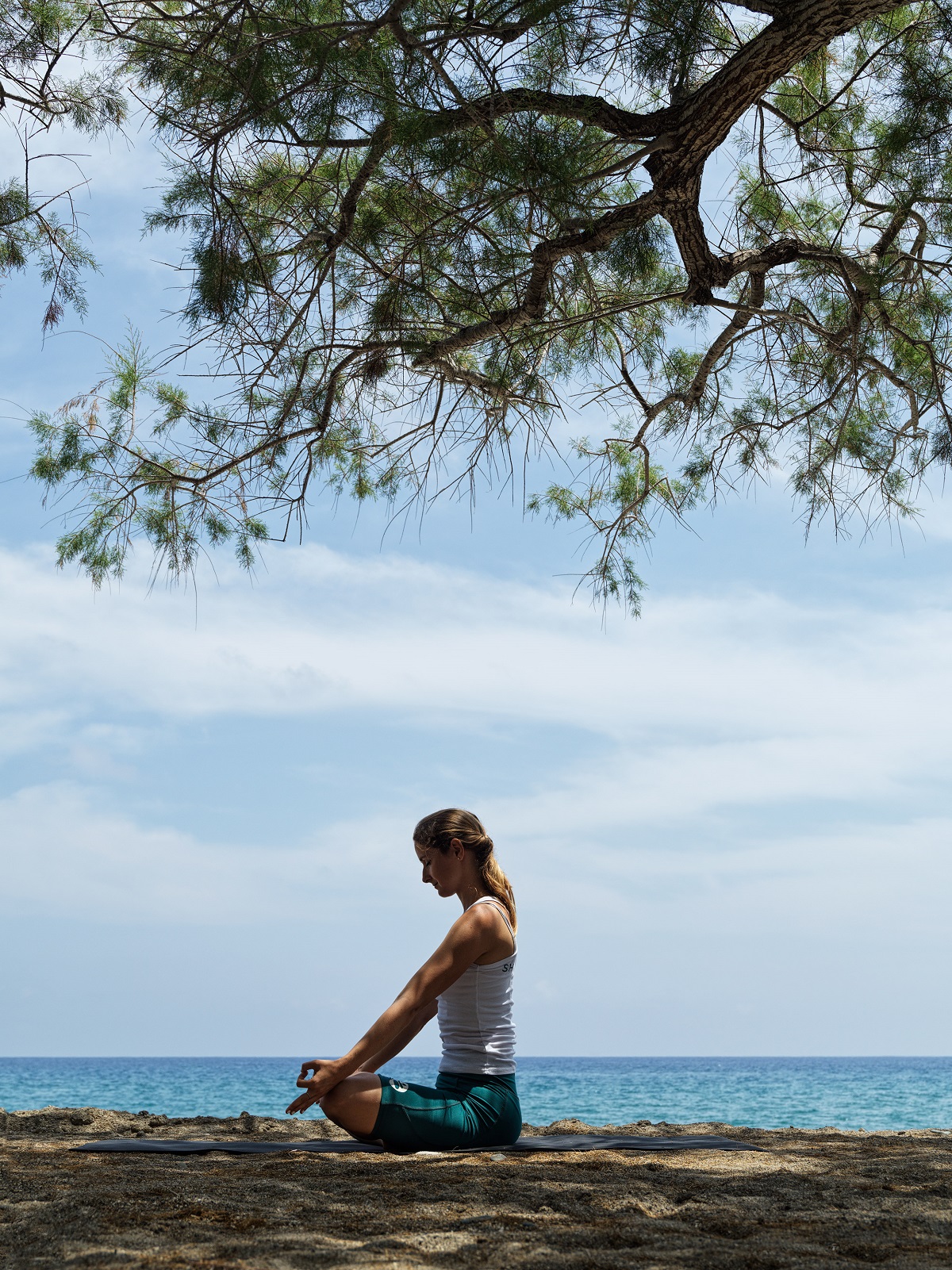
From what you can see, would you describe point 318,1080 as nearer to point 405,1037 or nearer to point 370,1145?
point 405,1037

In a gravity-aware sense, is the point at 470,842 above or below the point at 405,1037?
above

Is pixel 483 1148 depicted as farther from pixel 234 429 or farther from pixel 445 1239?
pixel 234 429

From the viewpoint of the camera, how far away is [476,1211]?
6.09 ft

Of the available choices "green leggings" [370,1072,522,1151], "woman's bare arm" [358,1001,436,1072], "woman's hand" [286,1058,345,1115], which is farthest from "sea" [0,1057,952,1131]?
"woman's hand" [286,1058,345,1115]

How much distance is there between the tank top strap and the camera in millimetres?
2482

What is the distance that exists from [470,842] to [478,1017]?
1.30 ft

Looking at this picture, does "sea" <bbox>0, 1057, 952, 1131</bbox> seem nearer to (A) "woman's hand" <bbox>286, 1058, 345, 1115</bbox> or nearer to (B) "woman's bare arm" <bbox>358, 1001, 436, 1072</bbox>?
(B) "woman's bare arm" <bbox>358, 1001, 436, 1072</bbox>

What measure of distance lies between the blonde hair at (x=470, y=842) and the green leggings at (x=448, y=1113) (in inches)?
14.8

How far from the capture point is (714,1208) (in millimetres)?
1934

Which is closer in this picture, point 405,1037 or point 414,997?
point 414,997

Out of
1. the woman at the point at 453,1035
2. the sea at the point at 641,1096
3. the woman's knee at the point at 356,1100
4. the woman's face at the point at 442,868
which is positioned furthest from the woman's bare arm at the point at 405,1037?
the sea at the point at 641,1096

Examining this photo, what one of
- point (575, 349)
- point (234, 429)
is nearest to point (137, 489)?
point (234, 429)

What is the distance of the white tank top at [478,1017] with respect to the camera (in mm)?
2479

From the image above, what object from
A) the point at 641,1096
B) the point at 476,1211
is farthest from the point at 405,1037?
the point at 641,1096
